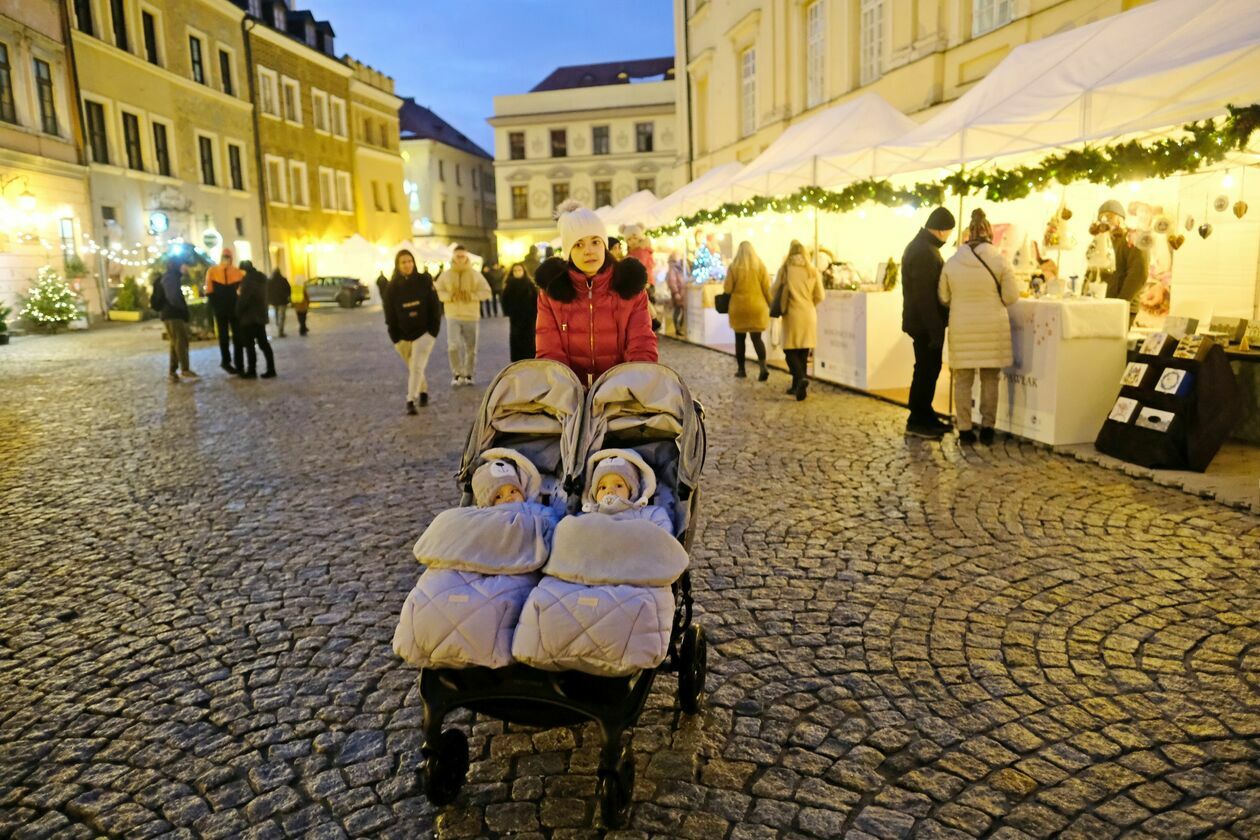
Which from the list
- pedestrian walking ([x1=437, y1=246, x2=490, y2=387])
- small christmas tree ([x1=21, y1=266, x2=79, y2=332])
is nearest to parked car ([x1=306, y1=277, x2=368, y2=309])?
small christmas tree ([x1=21, y1=266, x2=79, y2=332])

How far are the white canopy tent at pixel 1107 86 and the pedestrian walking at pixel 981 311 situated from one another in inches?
55.0

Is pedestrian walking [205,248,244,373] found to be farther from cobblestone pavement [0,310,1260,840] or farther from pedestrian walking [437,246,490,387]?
cobblestone pavement [0,310,1260,840]

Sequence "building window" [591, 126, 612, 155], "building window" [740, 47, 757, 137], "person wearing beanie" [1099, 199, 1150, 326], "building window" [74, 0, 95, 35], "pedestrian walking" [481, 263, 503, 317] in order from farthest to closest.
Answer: "building window" [591, 126, 612, 155]
"pedestrian walking" [481, 263, 503, 317]
"building window" [74, 0, 95, 35]
"building window" [740, 47, 757, 137]
"person wearing beanie" [1099, 199, 1150, 326]

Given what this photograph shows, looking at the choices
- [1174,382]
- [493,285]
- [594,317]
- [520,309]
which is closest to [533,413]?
[594,317]

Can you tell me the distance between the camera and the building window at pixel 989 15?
1395 cm

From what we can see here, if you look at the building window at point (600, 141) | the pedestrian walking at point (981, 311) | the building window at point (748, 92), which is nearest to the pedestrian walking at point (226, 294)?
the pedestrian walking at point (981, 311)

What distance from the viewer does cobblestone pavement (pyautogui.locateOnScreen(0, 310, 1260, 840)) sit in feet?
10.00

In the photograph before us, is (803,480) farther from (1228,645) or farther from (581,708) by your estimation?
(581,708)

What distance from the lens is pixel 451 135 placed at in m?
69.6

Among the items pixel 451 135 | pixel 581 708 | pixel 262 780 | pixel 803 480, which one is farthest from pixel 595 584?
pixel 451 135

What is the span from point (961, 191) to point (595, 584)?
27.0 feet

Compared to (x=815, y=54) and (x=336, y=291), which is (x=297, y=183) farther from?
(x=815, y=54)

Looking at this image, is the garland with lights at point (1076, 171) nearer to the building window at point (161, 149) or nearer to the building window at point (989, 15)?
the building window at point (989, 15)

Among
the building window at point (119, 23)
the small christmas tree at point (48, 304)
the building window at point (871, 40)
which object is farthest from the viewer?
the building window at point (119, 23)
